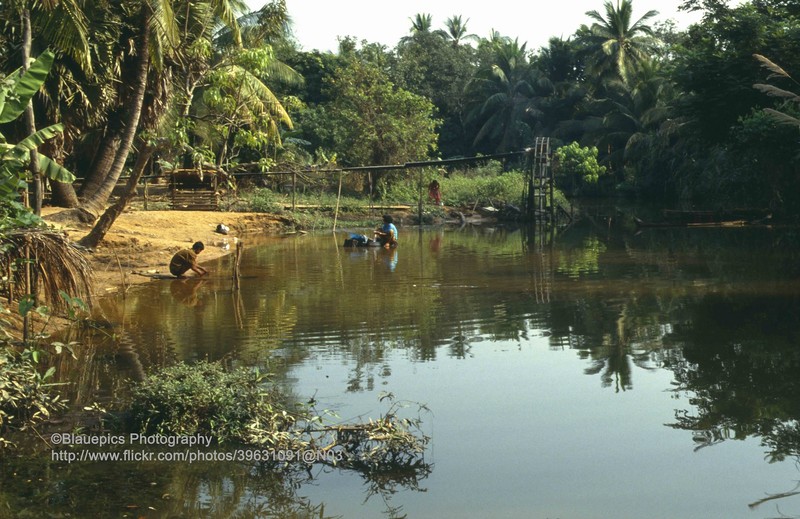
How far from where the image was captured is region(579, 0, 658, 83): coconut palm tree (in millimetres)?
47250

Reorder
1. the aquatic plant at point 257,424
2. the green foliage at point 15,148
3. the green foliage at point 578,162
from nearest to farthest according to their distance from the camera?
the aquatic plant at point 257,424
the green foliage at point 15,148
the green foliage at point 578,162

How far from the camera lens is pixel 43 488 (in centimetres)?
661

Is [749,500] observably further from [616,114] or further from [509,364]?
[616,114]

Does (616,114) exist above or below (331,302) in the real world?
above

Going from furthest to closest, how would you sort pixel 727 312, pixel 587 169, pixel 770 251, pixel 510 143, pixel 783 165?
pixel 510 143 < pixel 587 169 < pixel 783 165 < pixel 770 251 < pixel 727 312

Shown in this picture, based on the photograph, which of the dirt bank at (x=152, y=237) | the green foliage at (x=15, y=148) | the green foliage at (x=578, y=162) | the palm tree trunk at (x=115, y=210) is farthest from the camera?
the green foliage at (x=578, y=162)

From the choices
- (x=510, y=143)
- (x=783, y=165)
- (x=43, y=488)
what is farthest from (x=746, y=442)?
(x=510, y=143)

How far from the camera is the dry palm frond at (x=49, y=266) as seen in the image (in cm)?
837

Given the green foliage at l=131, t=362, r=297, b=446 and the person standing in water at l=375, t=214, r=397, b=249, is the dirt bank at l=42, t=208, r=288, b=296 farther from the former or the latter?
the green foliage at l=131, t=362, r=297, b=446

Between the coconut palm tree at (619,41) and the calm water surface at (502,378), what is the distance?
1149 inches

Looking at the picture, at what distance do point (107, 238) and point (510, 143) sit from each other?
1402 inches

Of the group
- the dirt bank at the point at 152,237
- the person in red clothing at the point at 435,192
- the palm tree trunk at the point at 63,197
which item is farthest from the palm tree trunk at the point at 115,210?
the person in red clothing at the point at 435,192

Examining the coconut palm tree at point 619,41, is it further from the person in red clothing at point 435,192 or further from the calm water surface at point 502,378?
the calm water surface at point 502,378

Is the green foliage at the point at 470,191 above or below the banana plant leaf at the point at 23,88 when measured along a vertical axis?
below
